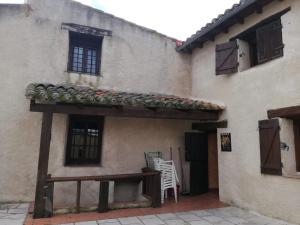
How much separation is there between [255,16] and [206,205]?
221 inches

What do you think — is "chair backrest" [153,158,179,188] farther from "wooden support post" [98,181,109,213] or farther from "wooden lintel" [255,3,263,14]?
"wooden lintel" [255,3,263,14]

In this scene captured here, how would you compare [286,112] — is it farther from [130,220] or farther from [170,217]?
[130,220]

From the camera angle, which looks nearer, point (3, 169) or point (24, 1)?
point (3, 169)

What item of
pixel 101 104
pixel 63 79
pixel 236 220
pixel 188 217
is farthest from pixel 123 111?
pixel 236 220

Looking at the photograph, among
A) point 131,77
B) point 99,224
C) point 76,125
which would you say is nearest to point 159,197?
point 99,224

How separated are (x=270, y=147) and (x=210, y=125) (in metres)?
2.54

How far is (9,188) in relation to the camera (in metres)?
7.43

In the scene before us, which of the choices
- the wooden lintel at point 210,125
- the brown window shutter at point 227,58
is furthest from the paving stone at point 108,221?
the brown window shutter at point 227,58

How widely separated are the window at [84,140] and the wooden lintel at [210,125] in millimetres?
3446

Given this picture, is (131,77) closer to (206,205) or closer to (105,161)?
(105,161)

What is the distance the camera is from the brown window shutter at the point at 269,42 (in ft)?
21.5

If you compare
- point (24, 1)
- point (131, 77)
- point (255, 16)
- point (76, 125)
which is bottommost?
point (76, 125)

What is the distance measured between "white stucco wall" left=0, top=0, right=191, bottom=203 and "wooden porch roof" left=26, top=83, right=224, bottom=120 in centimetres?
155

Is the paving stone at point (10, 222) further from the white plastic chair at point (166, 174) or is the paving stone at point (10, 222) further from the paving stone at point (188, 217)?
the white plastic chair at point (166, 174)
